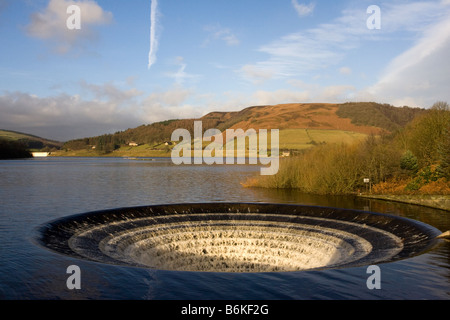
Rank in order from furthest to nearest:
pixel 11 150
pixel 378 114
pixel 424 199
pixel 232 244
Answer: pixel 11 150 → pixel 378 114 → pixel 424 199 → pixel 232 244

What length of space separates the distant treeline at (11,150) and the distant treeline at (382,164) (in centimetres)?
14918

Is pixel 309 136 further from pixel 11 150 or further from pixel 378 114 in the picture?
pixel 11 150

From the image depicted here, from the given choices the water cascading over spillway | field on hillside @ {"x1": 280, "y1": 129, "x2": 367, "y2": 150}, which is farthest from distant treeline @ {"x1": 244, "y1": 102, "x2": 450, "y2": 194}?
field on hillside @ {"x1": 280, "y1": 129, "x2": 367, "y2": 150}

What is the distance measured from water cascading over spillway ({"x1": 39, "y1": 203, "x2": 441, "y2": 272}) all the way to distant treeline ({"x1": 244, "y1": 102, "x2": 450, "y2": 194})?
17447 mm

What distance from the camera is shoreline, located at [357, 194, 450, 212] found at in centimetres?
2942

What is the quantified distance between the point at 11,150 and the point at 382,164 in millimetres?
160551

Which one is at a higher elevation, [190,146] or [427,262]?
[190,146]

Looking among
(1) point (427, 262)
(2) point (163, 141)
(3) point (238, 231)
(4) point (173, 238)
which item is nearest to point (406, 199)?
(3) point (238, 231)

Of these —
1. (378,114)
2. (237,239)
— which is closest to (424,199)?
(237,239)

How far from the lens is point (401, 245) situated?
16.5m

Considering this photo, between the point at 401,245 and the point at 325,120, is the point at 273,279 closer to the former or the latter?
the point at 401,245

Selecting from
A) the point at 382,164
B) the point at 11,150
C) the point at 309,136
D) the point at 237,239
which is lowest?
the point at 237,239

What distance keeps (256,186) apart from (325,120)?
333 ft

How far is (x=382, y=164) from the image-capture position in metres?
41.0
